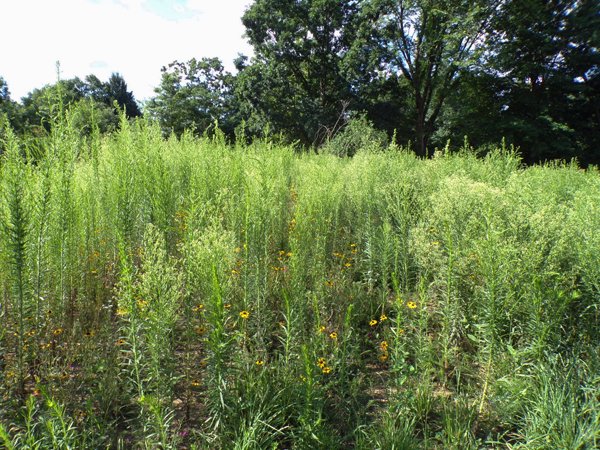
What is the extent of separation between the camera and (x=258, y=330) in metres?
2.36

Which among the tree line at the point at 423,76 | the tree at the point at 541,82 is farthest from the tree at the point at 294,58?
the tree at the point at 541,82

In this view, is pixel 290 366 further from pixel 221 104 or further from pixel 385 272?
pixel 221 104

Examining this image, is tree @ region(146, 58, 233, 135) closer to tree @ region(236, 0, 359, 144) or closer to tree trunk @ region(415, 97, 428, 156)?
tree @ region(236, 0, 359, 144)

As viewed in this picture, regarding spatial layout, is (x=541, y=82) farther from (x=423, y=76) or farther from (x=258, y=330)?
(x=258, y=330)

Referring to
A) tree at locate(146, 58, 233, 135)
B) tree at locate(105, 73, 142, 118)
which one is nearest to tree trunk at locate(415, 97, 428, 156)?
tree at locate(146, 58, 233, 135)

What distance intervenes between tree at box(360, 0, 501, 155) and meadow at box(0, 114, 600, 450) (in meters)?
18.6

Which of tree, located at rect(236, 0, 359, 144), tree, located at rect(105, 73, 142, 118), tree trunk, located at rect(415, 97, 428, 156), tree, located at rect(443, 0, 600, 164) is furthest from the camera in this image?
tree, located at rect(105, 73, 142, 118)

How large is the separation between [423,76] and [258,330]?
77.5ft

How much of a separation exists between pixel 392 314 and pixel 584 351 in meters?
1.28

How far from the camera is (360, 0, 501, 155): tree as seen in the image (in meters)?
18.0

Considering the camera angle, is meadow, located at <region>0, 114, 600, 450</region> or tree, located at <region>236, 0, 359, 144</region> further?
tree, located at <region>236, 0, 359, 144</region>

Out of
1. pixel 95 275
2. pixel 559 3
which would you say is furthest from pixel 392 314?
pixel 559 3

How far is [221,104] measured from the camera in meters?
23.7

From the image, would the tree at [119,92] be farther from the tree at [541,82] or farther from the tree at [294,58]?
the tree at [541,82]
